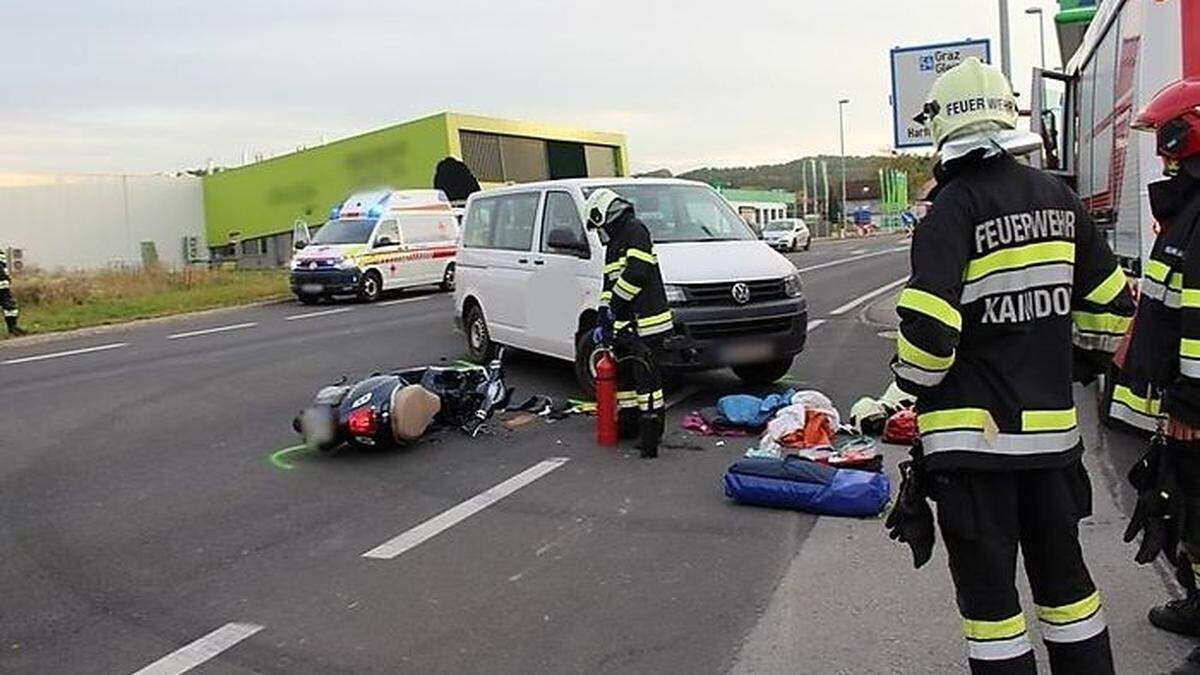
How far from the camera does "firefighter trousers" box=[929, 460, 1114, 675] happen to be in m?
3.05

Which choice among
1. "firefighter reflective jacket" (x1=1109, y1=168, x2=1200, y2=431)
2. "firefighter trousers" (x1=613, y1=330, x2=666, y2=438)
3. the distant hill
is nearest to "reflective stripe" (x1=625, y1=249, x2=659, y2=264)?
"firefighter trousers" (x1=613, y1=330, x2=666, y2=438)

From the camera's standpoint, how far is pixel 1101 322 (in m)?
3.28

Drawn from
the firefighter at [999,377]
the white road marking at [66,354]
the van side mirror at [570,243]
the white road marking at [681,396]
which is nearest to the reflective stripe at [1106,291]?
the firefighter at [999,377]

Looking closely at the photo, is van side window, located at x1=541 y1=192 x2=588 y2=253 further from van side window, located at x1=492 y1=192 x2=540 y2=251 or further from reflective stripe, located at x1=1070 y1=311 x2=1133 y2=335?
reflective stripe, located at x1=1070 y1=311 x2=1133 y2=335

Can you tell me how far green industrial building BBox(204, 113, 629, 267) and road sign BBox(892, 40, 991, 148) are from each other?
2791 centimetres

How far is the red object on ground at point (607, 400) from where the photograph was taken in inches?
302

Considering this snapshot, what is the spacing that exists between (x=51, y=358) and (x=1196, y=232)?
14.7 m

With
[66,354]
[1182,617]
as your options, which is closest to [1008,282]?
[1182,617]

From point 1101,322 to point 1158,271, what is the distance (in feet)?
1.75

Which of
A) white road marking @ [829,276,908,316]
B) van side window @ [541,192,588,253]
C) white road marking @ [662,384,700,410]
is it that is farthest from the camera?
white road marking @ [829,276,908,316]

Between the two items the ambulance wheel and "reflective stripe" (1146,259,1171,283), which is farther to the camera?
the ambulance wheel

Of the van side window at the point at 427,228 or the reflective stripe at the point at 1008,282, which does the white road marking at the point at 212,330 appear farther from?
the reflective stripe at the point at 1008,282

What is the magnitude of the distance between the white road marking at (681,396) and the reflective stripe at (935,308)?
6040 mm

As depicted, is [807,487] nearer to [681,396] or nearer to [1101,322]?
[1101,322]
